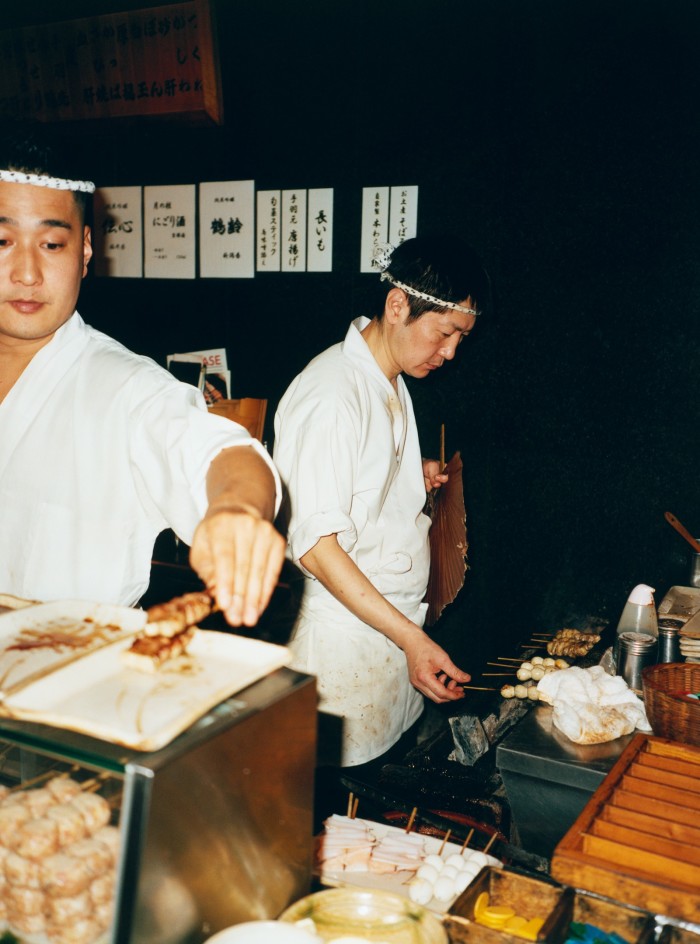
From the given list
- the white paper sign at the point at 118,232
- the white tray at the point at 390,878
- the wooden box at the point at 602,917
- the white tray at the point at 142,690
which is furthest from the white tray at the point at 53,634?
the white paper sign at the point at 118,232

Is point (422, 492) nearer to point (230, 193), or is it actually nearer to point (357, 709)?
point (357, 709)

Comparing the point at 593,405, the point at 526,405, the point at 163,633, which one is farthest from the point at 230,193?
the point at 163,633

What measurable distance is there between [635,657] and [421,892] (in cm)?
143

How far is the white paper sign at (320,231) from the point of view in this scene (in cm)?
494

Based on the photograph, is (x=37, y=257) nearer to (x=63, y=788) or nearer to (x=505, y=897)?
(x=63, y=788)

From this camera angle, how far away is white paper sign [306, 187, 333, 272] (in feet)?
16.2

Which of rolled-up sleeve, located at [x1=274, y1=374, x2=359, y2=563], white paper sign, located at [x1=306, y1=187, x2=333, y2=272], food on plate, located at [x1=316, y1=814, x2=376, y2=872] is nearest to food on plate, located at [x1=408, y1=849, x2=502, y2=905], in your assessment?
food on plate, located at [x1=316, y1=814, x2=376, y2=872]

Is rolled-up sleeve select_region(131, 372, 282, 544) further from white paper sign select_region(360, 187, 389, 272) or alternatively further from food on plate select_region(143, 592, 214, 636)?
white paper sign select_region(360, 187, 389, 272)

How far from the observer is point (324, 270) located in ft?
16.4

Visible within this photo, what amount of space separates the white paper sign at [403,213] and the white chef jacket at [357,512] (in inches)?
57.9

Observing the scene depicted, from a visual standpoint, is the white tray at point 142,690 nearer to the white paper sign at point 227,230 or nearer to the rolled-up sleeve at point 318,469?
the rolled-up sleeve at point 318,469

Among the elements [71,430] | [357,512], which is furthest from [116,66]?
[71,430]

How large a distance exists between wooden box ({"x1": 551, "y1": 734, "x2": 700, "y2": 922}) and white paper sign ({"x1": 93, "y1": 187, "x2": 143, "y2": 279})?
4802mm

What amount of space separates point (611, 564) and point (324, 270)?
8.14ft
